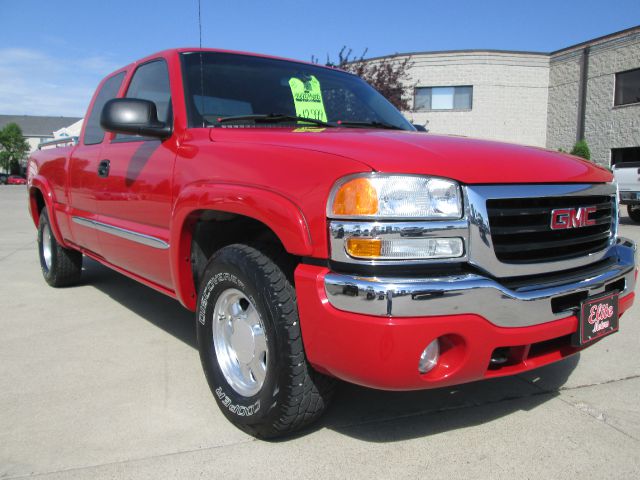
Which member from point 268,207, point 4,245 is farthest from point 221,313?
point 4,245

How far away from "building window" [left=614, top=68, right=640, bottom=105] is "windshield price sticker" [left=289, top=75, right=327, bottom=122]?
18585 mm

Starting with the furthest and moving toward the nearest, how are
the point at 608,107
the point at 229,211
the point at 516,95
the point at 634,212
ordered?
1. the point at 516,95
2. the point at 608,107
3. the point at 634,212
4. the point at 229,211

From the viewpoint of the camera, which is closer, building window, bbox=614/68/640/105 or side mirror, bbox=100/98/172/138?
side mirror, bbox=100/98/172/138

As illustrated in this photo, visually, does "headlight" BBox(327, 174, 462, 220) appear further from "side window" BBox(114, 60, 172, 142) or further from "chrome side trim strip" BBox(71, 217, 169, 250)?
"side window" BBox(114, 60, 172, 142)

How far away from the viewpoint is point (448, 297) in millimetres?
1840

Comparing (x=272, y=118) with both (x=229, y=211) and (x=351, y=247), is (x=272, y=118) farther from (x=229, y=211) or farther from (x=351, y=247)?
(x=351, y=247)

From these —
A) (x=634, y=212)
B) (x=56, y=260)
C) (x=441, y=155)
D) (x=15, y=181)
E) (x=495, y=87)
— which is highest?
(x=495, y=87)

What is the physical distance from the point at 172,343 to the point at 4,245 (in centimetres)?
626

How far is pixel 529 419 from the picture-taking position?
255 cm

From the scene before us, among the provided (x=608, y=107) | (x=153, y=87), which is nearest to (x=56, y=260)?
(x=153, y=87)

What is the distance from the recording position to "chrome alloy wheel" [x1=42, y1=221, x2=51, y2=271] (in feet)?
17.5

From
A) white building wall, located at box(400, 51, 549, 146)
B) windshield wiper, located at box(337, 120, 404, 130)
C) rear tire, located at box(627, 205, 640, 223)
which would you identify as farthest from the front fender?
white building wall, located at box(400, 51, 549, 146)

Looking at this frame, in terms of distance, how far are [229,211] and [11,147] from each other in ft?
245

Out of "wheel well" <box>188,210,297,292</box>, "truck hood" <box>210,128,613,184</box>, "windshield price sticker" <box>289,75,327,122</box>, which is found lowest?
"wheel well" <box>188,210,297,292</box>
